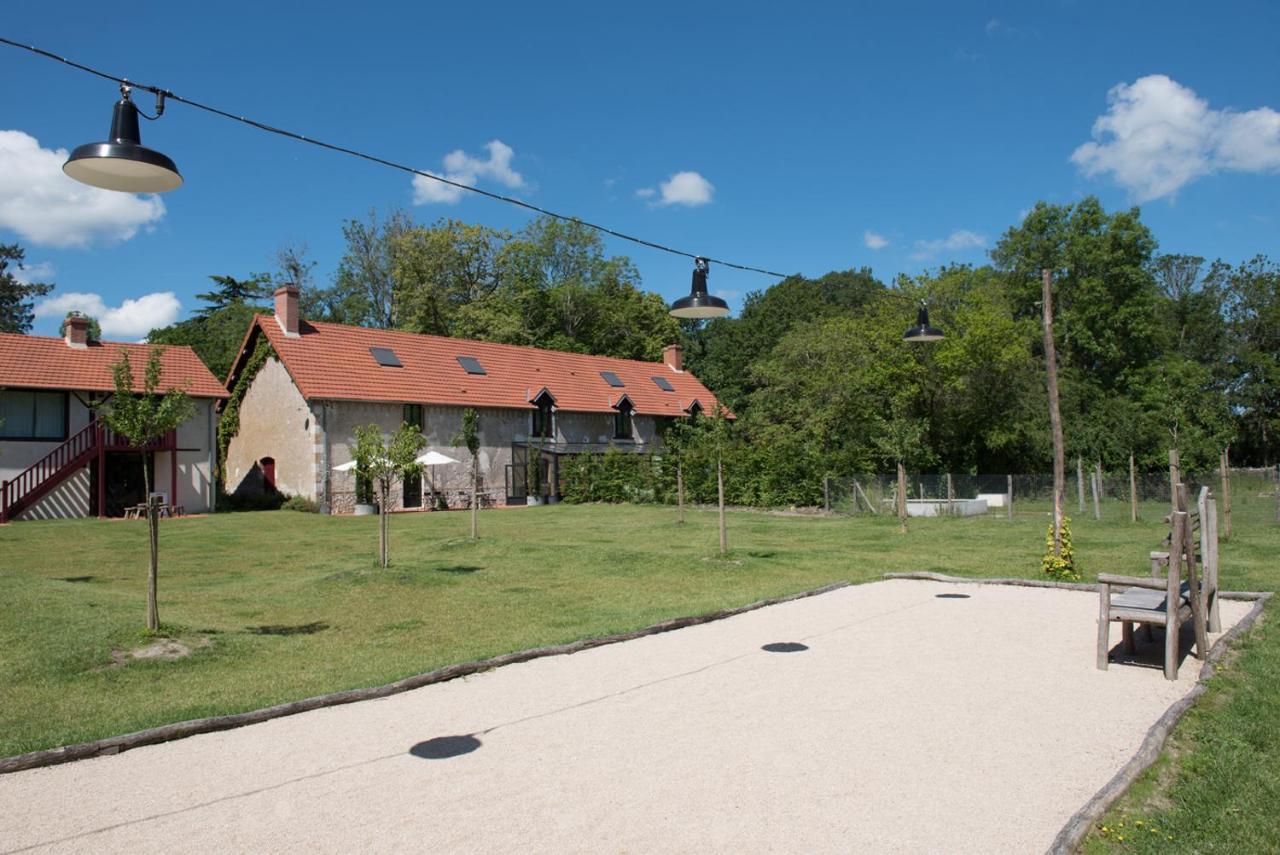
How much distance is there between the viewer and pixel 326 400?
31781 mm

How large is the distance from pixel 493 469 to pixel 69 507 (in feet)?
51.0

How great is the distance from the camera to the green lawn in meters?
6.06

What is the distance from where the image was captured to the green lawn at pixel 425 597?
6062 mm

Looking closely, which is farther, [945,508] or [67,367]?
[67,367]

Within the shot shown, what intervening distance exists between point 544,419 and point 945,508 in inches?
761

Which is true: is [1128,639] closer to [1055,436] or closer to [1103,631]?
[1103,631]

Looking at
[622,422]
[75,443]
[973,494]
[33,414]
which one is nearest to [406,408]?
[75,443]

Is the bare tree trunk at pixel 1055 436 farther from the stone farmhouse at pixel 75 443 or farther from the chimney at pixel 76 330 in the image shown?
the chimney at pixel 76 330

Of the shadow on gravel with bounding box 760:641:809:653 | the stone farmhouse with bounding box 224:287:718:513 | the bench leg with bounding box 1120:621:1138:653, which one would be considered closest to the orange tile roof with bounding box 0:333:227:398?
the stone farmhouse with bounding box 224:287:718:513

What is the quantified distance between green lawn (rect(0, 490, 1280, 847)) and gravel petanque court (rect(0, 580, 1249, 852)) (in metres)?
0.63

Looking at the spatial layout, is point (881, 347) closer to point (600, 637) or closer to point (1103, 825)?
point (600, 637)

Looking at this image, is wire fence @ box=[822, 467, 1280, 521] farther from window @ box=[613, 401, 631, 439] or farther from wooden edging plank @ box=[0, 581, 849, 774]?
wooden edging plank @ box=[0, 581, 849, 774]

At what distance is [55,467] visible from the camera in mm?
28312

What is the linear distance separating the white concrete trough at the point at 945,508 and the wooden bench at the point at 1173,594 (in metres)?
18.6
